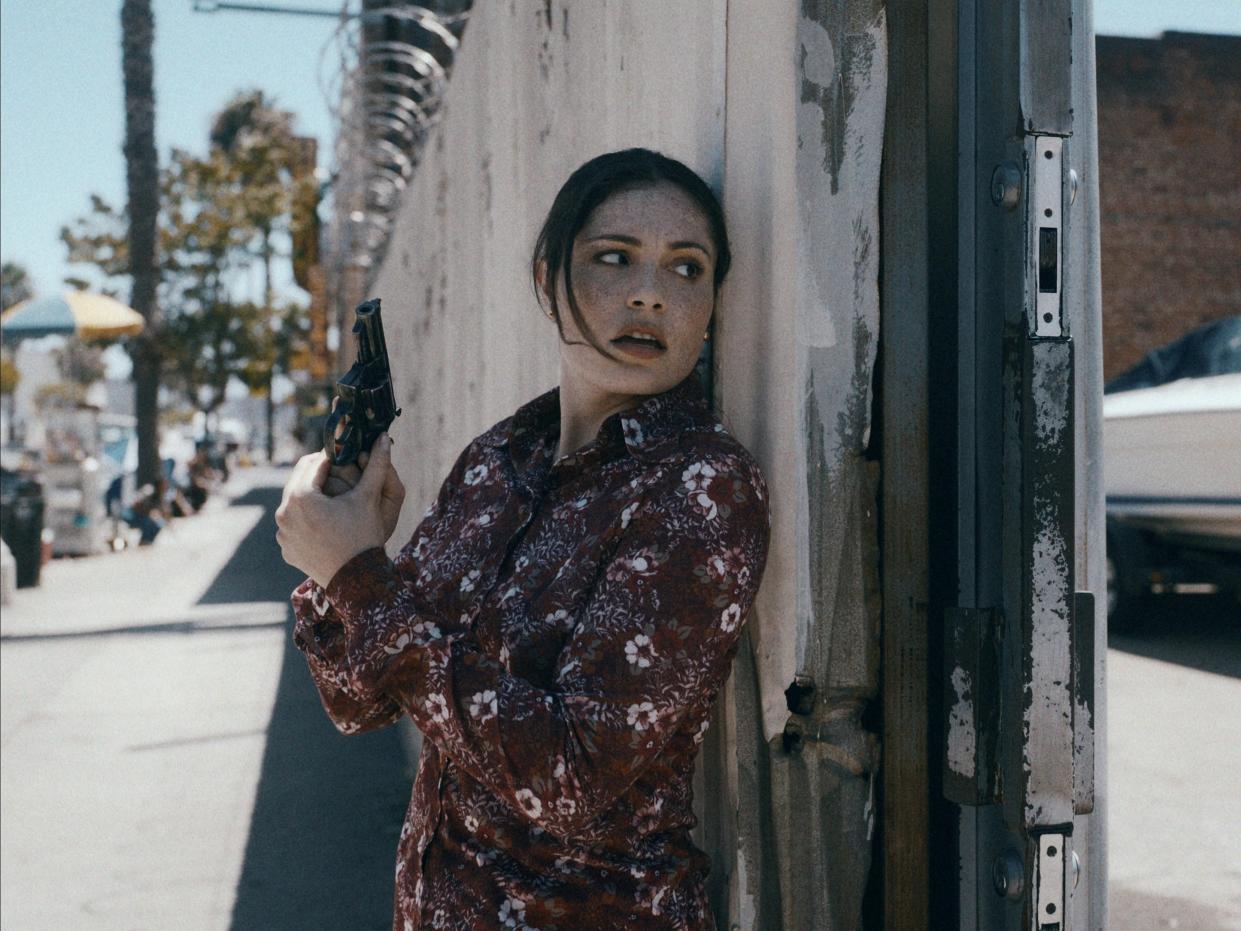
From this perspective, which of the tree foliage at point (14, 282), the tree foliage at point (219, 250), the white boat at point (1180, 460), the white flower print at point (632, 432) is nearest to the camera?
the white flower print at point (632, 432)

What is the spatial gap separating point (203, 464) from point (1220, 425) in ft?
71.8

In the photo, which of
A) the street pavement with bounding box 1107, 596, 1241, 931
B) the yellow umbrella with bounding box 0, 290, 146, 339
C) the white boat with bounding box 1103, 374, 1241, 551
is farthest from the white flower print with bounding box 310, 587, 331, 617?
the yellow umbrella with bounding box 0, 290, 146, 339

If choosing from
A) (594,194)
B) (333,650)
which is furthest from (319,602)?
(594,194)

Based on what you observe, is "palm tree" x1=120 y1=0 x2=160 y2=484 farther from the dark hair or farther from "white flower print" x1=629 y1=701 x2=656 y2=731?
"white flower print" x1=629 y1=701 x2=656 y2=731

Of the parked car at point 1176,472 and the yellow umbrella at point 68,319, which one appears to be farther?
the yellow umbrella at point 68,319

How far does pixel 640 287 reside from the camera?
1.67 m

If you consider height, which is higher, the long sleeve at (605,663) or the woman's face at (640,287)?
the woman's face at (640,287)

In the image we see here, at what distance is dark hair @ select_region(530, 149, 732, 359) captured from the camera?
1697 mm

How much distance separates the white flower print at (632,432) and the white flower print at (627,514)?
13 cm

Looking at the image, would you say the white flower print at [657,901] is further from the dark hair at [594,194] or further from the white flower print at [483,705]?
the dark hair at [594,194]

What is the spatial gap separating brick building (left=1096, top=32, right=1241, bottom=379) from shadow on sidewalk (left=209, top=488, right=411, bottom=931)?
10.2 metres

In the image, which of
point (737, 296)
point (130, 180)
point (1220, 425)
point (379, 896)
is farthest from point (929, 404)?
point (130, 180)

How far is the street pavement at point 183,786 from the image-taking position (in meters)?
4.22

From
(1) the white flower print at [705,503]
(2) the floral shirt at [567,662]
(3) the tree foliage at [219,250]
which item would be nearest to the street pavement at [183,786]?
(2) the floral shirt at [567,662]
